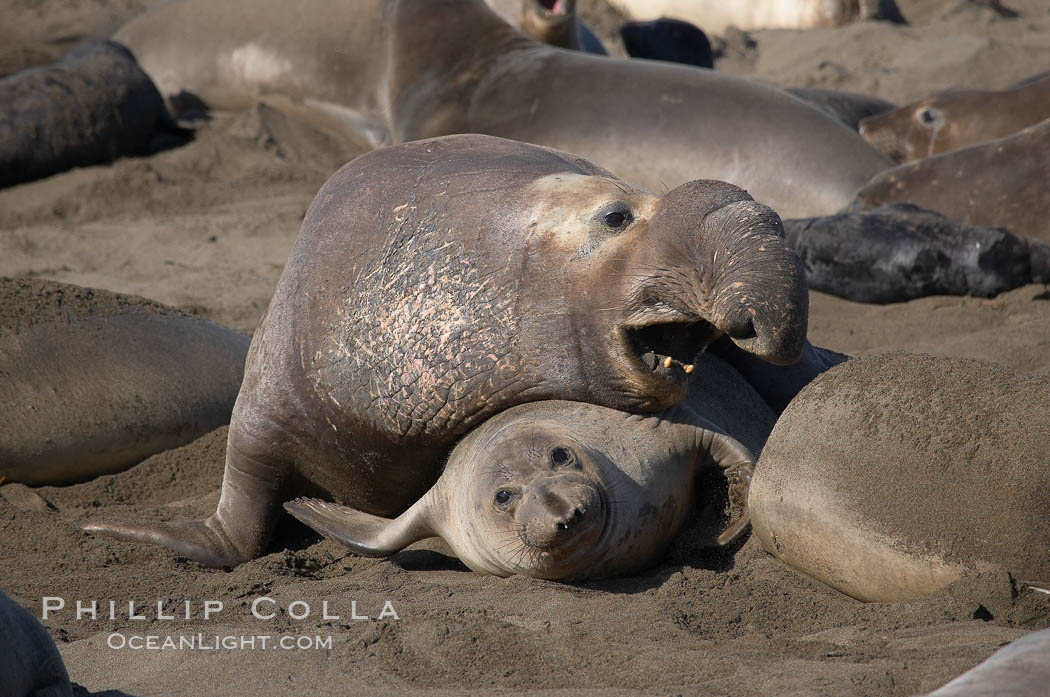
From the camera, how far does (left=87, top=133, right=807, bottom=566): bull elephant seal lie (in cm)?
321

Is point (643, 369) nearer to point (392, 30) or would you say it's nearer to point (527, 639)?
point (527, 639)

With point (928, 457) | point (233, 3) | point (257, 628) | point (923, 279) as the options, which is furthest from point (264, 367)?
point (233, 3)

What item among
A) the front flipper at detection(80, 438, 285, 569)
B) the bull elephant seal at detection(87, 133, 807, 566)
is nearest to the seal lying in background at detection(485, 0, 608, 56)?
the bull elephant seal at detection(87, 133, 807, 566)

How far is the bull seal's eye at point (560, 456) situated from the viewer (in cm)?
331

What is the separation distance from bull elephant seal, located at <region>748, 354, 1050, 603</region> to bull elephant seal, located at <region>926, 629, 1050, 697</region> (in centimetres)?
66

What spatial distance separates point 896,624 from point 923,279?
124 inches

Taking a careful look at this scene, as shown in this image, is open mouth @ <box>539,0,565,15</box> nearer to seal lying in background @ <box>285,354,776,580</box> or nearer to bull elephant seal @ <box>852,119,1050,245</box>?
bull elephant seal @ <box>852,119,1050,245</box>

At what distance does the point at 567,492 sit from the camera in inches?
126

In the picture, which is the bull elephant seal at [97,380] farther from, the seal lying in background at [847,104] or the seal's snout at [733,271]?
the seal lying in background at [847,104]

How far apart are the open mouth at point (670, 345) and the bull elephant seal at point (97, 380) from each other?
213 centimetres

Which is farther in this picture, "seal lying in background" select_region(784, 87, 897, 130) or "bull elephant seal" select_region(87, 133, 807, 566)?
"seal lying in background" select_region(784, 87, 897, 130)

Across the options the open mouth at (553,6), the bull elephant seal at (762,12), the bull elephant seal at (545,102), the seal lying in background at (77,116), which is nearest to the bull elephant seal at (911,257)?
the bull elephant seal at (545,102)

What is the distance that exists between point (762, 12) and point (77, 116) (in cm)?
706

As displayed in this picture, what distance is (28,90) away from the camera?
26.9ft
